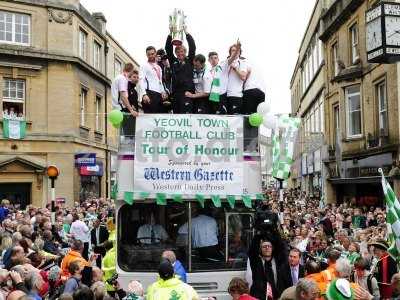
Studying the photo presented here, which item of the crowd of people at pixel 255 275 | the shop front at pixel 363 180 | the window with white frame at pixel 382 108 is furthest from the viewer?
the window with white frame at pixel 382 108

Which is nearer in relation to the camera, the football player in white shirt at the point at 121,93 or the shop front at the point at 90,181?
the football player in white shirt at the point at 121,93

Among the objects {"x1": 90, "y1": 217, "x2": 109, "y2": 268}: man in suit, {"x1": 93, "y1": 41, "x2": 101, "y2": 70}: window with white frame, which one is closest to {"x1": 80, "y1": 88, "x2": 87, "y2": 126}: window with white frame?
{"x1": 93, "y1": 41, "x2": 101, "y2": 70}: window with white frame

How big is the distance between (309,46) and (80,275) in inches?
1451

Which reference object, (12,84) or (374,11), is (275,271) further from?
(12,84)

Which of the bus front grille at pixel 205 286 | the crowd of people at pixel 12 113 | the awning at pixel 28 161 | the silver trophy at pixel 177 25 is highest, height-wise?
the crowd of people at pixel 12 113

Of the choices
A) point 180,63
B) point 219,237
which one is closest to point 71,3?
point 180,63

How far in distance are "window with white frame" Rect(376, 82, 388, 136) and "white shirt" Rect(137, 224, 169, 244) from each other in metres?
15.1

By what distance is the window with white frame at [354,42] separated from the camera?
24.7m

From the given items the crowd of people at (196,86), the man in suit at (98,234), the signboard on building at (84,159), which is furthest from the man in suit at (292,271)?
the signboard on building at (84,159)

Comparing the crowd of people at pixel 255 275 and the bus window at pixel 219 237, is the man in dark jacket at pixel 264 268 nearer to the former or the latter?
the crowd of people at pixel 255 275

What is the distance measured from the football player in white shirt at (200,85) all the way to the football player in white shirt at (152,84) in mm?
473

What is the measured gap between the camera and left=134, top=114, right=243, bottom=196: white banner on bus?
321 inches

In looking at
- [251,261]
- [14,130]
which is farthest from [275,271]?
[14,130]

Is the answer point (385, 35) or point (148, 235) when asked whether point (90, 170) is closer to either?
point (148, 235)
